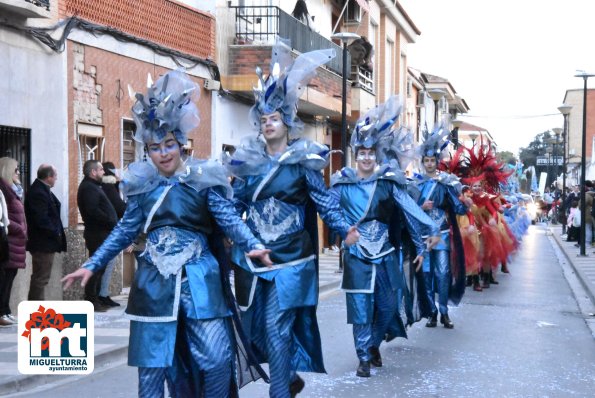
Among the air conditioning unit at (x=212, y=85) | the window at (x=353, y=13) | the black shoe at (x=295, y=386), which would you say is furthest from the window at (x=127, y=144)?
the window at (x=353, y=13)

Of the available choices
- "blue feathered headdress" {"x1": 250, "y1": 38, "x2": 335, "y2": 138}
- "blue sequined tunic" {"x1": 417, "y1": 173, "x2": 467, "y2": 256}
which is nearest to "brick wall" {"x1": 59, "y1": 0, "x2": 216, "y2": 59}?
"blue sequined tunic" {"x1": 417, "y1": 173, "x2": 467, "y2": 256}

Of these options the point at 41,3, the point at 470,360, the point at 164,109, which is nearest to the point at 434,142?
the point at 470,360

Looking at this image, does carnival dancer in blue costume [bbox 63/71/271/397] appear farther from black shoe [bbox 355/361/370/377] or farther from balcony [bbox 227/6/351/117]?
balcony [bbox 227/6/351/117]

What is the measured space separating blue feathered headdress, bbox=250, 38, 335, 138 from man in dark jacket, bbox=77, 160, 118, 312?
5909mm

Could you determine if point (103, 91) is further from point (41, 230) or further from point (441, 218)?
point (441, 218)

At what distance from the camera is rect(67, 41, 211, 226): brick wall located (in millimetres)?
13266

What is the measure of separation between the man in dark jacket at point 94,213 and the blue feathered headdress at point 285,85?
19.4ft

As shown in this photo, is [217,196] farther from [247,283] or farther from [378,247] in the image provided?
[378,247]

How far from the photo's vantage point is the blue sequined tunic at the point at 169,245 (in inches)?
206

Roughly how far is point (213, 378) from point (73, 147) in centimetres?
859

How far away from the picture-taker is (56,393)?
A: 762 cm

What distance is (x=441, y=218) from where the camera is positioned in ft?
37.0

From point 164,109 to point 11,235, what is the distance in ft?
19.4

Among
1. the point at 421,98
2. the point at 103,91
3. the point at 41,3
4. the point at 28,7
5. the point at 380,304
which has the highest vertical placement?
the point at 421,98
